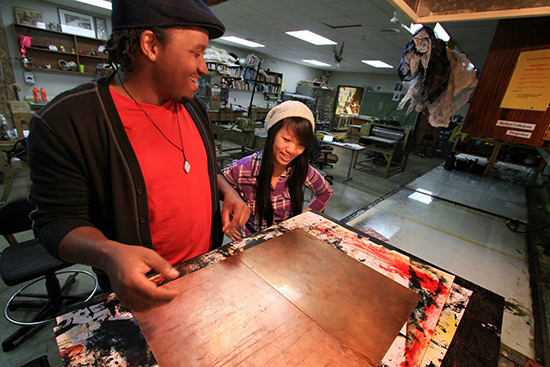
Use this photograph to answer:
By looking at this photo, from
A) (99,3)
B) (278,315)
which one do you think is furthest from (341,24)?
(278,315)

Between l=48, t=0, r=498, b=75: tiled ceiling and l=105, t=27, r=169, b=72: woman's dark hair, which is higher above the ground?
l=48, t=0, r=498, b=75: tiled ceiling

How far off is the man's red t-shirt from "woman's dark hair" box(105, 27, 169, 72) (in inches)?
3.8

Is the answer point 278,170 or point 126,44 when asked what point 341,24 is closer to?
point 278,170

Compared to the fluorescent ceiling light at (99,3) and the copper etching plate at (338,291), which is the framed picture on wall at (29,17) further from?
the copper etching plate at (338,291)

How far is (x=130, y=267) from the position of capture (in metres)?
0.46

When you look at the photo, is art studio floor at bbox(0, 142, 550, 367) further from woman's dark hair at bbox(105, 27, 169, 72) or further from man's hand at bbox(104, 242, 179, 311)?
woman's dark hair at bbox(105, 27, 169, 72)

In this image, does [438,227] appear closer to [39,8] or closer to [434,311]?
[434,311]

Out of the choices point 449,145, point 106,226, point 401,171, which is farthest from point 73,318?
point 449,145

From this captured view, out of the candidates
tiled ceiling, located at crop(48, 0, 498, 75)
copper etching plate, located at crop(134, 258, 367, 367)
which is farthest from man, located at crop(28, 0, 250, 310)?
tiled ceiling, located at crop(48, 0, 498, 75)

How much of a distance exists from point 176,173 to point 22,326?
5.85 ft

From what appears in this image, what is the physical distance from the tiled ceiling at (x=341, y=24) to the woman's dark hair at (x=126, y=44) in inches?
149

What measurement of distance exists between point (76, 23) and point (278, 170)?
667cm

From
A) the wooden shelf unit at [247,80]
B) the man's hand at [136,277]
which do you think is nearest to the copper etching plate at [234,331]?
the man's hand at [136,277]

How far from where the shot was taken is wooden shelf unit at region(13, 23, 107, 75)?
183 inches
